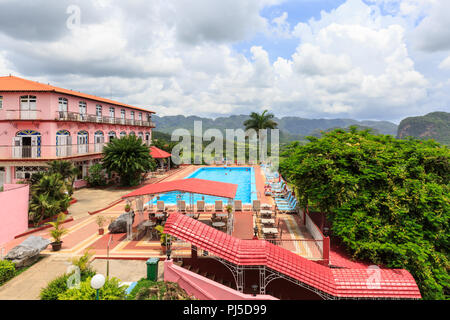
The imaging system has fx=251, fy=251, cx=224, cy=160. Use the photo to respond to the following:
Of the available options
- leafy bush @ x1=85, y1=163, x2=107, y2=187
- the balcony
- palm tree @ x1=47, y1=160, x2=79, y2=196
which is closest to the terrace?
palm tree @ x1=47, y1=160, x2=79, y2=196

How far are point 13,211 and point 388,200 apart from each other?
18024 millimetres

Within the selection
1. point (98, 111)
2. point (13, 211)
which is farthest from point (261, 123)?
point (13, 211)

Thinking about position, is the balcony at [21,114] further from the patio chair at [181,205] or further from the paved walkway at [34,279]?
the patio chair at [181,205]

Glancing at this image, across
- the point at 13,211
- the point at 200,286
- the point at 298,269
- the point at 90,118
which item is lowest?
the point at 200,286

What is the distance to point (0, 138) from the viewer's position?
21.5 m

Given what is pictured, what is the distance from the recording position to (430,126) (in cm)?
12244

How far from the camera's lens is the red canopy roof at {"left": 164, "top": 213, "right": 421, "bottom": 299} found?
Answer: 25.7 ft

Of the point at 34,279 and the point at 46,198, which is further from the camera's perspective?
the point at 46,198

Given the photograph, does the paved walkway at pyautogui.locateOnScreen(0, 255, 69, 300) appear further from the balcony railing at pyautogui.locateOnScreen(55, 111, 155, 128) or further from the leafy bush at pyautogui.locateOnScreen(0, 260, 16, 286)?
the balcony railing at pyautogui.locateOnScreen(55, 111, 155, 128)

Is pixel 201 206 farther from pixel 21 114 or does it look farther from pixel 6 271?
pixel 21 114

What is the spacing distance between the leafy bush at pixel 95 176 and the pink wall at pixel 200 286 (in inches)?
763

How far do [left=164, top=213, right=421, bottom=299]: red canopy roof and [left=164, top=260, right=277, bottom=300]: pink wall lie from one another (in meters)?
0.95

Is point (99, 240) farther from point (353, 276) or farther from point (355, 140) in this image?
point (355, 140)

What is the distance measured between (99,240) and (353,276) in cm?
1160
